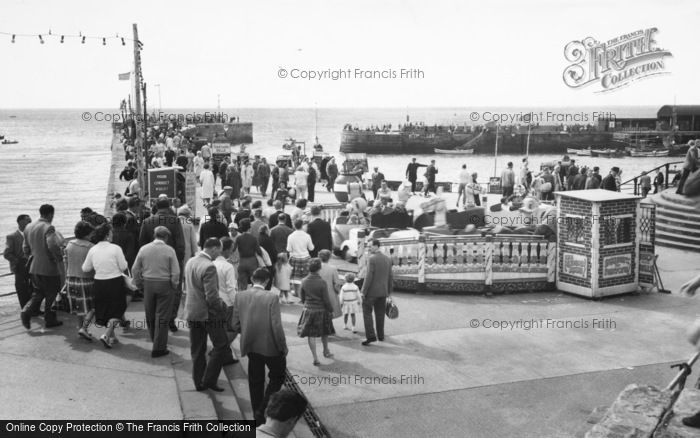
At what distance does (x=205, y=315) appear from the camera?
7785 mm

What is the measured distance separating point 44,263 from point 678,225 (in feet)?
49.4

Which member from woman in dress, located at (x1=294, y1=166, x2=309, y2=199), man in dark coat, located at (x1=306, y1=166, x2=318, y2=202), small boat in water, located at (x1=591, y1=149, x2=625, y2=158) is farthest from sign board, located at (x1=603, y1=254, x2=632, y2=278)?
small boat in water, located at (x1=591, y1=149, x2=625, y2=158)

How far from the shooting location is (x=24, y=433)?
632 cm

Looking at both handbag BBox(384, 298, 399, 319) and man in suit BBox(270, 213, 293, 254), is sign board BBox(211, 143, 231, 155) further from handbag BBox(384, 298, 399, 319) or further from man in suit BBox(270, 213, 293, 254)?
handbag BBox(384, 298, 399, 319)


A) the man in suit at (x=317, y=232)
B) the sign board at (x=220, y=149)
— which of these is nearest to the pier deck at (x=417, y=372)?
the man in suit at (x=317, y=232)

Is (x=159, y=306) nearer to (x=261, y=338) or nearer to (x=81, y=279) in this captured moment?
(x=81, y=279)

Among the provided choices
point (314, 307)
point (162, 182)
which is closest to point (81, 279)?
point (314, 307)

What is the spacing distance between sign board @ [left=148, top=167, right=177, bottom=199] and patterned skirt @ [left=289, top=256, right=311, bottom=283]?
5668 mm

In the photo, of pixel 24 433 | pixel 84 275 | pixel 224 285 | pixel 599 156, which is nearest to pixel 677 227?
pixel 224 285

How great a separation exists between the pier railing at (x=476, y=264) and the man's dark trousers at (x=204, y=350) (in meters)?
5.38

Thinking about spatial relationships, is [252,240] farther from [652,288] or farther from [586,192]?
[652,288]

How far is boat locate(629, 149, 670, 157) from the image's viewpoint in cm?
8238

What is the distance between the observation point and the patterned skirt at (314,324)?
29.1 feet

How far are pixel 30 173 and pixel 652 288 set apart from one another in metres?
50.2
